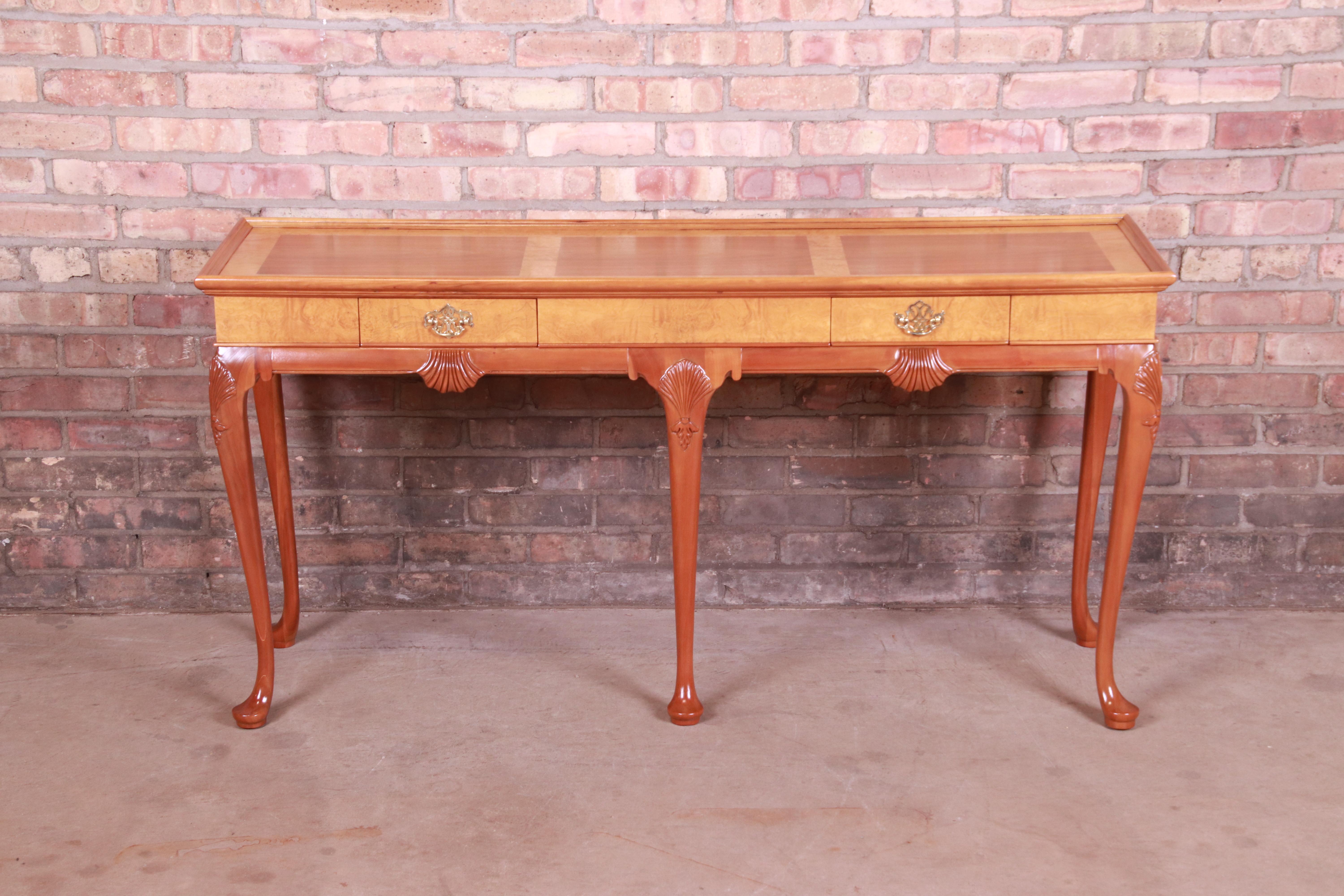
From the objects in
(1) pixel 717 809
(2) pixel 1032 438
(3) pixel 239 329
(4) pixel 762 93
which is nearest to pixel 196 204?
(3) pixel 239 329

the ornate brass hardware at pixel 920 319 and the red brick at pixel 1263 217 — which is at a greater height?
the red brick at pixel 1263 217

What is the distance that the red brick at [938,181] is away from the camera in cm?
295

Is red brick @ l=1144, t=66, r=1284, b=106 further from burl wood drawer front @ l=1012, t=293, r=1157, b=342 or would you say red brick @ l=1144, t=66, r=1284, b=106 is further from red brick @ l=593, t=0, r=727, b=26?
red brick @ l=593, t=0, r=727, b=26

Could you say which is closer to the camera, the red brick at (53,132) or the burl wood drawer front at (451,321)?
the burl wood drawer front at (451,321)

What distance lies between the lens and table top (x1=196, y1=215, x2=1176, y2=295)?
239 cm

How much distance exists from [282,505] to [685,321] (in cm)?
117

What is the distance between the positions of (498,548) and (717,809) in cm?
115

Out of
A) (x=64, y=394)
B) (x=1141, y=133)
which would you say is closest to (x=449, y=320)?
(x=64, y=394)

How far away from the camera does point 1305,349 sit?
10.0 ft

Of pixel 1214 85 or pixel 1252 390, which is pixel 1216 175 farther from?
pixel 1252 390

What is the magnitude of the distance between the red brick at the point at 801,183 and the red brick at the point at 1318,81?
1045 mm

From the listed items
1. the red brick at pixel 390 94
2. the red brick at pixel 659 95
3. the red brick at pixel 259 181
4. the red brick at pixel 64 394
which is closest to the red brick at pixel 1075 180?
the red brick at pixel 659 95

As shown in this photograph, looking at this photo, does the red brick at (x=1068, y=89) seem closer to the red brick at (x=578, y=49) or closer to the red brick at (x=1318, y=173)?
the red brick at (x=1318, y=173)

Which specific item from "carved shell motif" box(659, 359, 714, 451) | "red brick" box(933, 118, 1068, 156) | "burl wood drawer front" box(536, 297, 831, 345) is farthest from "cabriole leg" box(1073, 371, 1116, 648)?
"carved shell motif" box(659, 359, 714, 451)
